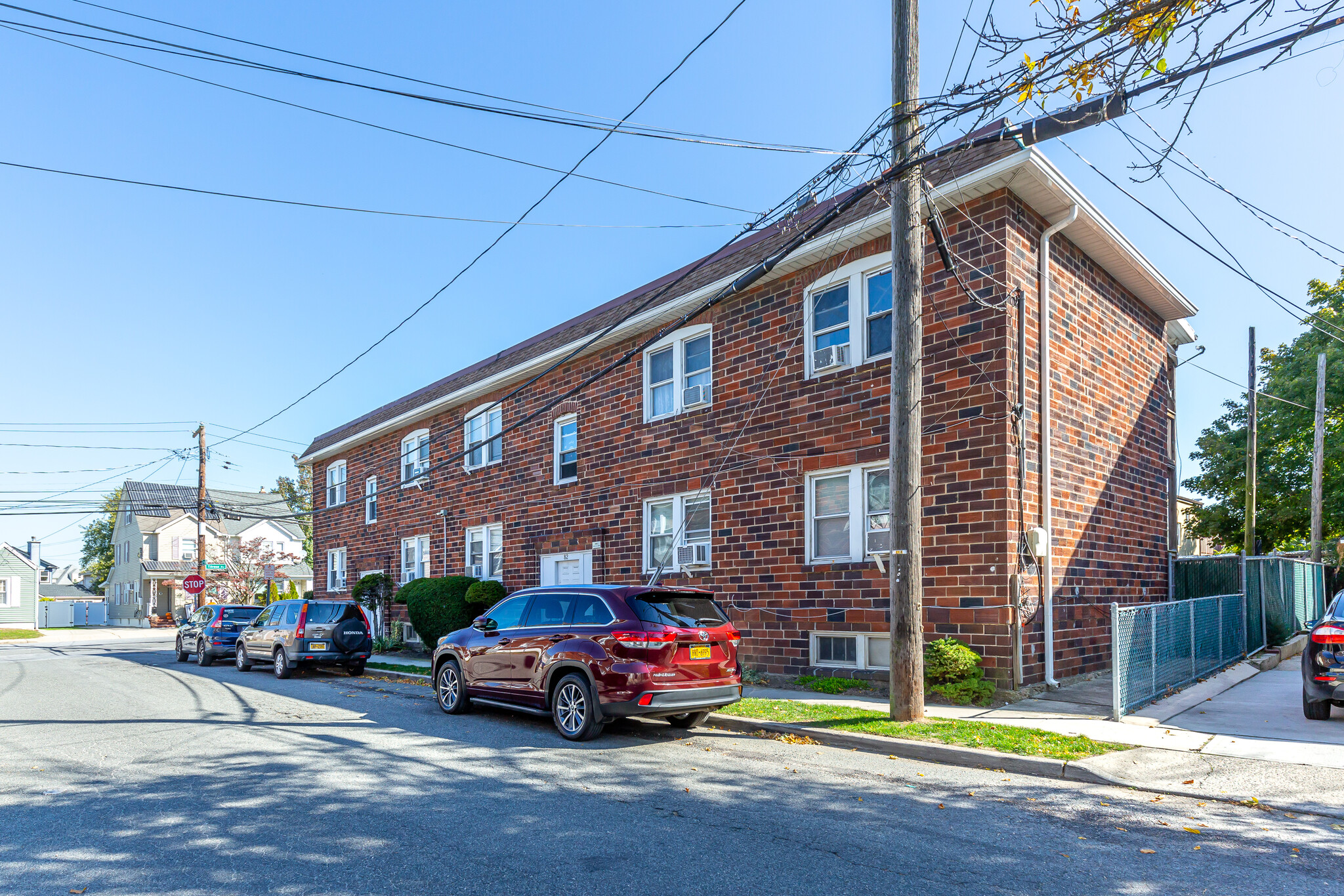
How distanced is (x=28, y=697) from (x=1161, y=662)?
54.6 feet

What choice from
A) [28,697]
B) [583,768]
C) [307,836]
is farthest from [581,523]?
[307,836]

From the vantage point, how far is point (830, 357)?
13.8 metres

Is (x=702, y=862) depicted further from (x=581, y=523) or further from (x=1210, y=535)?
(x=1210, y=535)

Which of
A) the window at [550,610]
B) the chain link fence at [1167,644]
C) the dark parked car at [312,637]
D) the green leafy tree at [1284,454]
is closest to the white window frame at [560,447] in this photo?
the dark parked car at [312,637]

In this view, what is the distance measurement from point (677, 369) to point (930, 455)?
19.0 ft

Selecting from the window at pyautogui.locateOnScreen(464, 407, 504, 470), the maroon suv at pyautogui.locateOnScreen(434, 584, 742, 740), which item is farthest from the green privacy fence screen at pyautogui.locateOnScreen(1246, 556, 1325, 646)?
the window at pyautogui.locateOnScreen(464, 407, 504, 470)

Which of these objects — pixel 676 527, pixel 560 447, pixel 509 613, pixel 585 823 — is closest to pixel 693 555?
pixel 676 527

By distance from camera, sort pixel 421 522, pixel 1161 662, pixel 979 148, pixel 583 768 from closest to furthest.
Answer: pixel 583 768
pixel 1161 662
pixel 979 148
pixel 421 522

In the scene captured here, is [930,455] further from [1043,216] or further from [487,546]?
[487,546]

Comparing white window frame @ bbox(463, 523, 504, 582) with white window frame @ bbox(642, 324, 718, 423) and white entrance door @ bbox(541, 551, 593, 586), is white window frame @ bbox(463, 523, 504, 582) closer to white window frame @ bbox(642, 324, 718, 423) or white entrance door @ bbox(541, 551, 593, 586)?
white entrance door @ bbox(541, 551, 593, 586)

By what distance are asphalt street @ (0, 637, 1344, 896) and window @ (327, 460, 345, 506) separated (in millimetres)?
20912

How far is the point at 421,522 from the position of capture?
2475 cm

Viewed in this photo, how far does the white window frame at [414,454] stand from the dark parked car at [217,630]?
5.29 meters

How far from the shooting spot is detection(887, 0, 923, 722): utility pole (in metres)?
9.29
